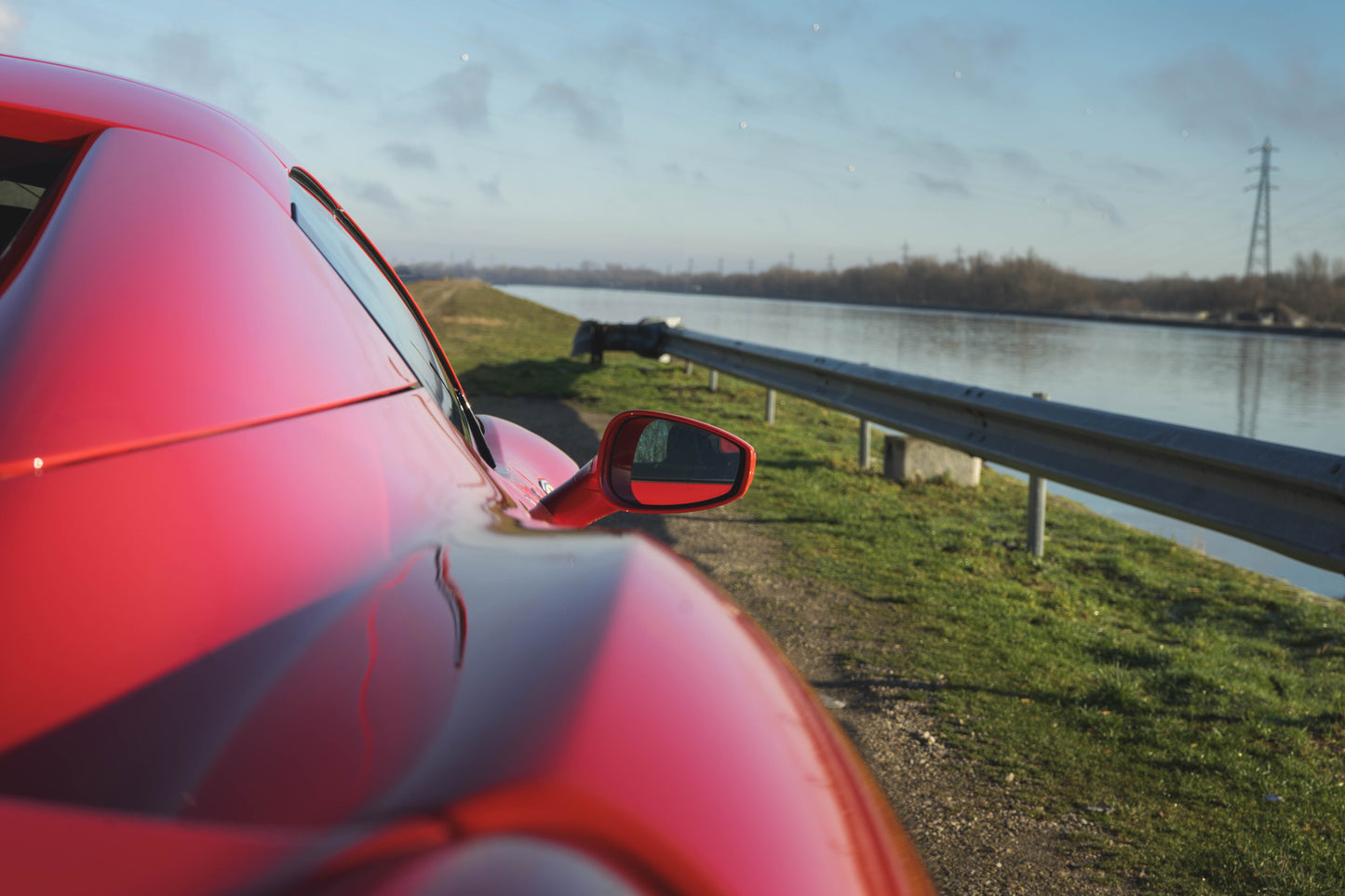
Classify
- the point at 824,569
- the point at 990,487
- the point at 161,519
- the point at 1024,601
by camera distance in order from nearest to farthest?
1. the point at 161,519
2. the point at 1024,601
3. the point at 824,569
4. the point at 990,487

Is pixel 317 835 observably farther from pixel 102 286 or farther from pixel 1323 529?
pixel 1323 529

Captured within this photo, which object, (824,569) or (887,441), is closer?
(824,569)

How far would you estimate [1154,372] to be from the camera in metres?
21.6

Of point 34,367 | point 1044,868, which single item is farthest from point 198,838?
point 1044,868

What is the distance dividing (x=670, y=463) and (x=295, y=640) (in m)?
1.43

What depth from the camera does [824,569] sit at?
19.5 feet

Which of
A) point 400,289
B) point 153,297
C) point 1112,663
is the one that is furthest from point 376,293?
point 1112,663

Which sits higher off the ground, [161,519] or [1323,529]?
[161,519]

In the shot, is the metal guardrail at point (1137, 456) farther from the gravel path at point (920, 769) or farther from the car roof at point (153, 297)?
the car roof at point (153, 297)

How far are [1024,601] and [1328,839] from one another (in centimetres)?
242

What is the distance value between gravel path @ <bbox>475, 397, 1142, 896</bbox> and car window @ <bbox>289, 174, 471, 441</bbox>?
2053mm

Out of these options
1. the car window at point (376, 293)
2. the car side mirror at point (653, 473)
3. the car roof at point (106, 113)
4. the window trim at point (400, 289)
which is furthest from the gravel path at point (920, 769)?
the car roof at point (106, 113)

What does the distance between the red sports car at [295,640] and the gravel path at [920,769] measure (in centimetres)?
234

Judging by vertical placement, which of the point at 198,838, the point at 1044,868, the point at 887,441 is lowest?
the point at 1044,868
